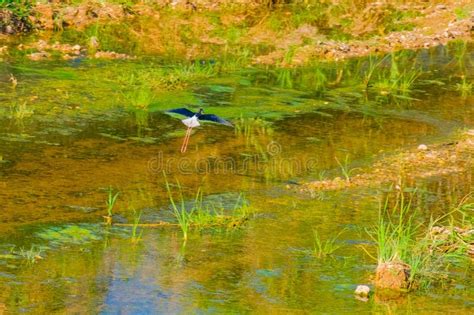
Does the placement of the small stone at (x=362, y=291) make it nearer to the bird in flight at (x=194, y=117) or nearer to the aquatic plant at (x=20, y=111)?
the bird in flight at (x=194, y=117)

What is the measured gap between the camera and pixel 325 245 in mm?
6137

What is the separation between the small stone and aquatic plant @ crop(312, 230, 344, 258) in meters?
Answer: 0.58

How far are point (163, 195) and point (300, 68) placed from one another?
15.0 feet

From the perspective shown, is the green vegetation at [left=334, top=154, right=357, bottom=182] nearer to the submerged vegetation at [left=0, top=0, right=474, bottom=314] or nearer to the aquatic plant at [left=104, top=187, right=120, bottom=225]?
the submerged vegetation at [left=0, top=0, right=474, bottom=314]

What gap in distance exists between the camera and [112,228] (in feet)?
20.9

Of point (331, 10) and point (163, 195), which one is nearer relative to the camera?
point (163, 195)

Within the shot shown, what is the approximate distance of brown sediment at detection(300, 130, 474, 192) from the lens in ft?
24.8

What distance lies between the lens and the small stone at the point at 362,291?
548 centimetres

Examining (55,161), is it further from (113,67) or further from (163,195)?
(113,67)

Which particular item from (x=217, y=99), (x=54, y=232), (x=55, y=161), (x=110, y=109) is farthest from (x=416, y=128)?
(x=54, y=232)

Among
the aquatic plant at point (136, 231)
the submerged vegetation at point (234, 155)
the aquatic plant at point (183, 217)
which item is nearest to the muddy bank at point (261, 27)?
the submerged vegetation at point (234, 155)

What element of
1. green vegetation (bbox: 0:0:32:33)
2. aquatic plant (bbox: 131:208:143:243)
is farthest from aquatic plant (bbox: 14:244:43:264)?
green vegetation (bbox: 0:0:32:33)

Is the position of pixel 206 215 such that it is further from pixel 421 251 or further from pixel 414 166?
pixel 414 166

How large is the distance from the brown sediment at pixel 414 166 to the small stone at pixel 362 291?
194cm
